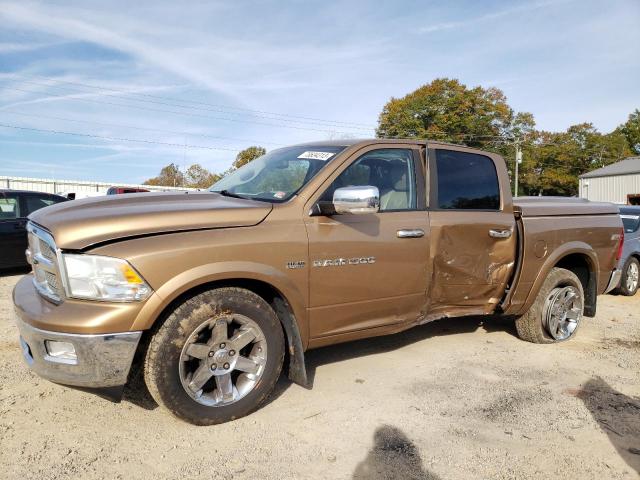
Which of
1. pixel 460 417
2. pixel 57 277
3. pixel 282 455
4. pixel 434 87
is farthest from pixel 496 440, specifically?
pixel 434 87

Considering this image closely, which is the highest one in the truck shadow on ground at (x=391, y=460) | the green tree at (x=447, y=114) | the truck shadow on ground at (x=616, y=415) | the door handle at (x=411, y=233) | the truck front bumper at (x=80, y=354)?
the green tree at (x=447, y=114)

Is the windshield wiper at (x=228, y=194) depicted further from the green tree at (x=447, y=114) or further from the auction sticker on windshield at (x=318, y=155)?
A: the green tree at (x=447, y=114)

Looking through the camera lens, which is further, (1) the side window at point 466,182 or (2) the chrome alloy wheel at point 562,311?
(2) the chrome alloy wheel at point 562,311

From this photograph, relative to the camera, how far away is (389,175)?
3.86m

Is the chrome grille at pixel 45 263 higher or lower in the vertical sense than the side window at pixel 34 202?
lower

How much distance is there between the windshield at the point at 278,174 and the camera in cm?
346


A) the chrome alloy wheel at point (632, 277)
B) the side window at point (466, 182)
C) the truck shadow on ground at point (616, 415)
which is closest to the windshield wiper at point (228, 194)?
the side window at point (466, 182)

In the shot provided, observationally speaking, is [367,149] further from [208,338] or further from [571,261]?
[571,261]

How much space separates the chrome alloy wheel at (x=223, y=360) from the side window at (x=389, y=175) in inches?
52.7

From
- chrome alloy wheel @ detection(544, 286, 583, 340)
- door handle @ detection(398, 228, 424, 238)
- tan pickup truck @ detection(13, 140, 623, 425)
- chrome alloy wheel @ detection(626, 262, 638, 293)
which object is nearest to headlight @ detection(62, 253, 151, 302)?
tan pickup truck @ detection(13, 140, 623, 425)

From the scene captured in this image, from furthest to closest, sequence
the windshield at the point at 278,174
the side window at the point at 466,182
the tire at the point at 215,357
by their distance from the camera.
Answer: the side window at the point at 466,182 < the windshield at the point at 278,174 < the tire at the point at 215,357

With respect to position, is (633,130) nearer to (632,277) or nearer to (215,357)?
(632,277)

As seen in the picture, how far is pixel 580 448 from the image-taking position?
2.78 metres

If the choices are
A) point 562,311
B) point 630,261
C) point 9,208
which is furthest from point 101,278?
point 630,261
